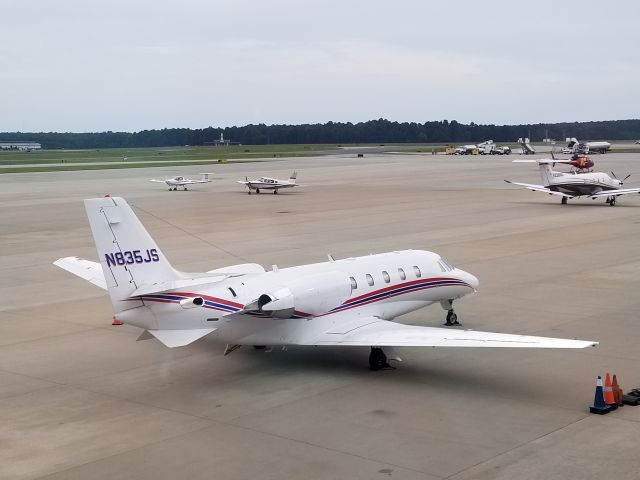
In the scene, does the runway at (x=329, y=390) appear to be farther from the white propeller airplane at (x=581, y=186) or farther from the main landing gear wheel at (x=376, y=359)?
the white propeller airplane at (x=581, y=186)

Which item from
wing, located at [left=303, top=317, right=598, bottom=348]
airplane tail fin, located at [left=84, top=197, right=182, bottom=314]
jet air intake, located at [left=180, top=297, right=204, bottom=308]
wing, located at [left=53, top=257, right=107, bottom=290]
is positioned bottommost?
wing, located at [left=303, top=317, right=598, bottom=348]

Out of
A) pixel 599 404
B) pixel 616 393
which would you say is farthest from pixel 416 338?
pixel 616 393

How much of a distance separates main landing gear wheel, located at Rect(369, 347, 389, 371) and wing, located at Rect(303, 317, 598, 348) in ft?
1.23

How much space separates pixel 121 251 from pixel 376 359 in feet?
20.1

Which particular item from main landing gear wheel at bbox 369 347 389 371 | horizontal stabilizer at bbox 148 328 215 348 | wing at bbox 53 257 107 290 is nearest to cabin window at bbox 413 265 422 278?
main landing gear wheel at bbox 369 347 389 371

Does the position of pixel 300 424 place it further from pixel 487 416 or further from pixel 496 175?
pixel 496 175

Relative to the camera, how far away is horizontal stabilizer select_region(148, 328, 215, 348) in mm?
17938

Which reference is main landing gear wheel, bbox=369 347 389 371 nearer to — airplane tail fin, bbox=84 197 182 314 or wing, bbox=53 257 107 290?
airplane tail fin, bbox=84 197 182 314

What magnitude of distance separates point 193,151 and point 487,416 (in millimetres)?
110894

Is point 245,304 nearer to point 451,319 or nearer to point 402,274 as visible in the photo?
point 402,274

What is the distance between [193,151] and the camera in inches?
4870

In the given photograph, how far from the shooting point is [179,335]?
712 inches

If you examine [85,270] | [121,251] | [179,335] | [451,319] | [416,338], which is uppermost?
[121,251]

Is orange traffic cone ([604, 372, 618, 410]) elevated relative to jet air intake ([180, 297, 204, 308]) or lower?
lower
